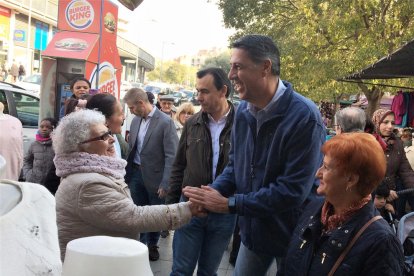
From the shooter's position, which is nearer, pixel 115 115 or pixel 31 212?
pixel 31 212

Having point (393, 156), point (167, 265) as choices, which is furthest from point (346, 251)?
point (393, 156)

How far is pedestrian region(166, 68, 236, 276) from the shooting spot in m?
3.46

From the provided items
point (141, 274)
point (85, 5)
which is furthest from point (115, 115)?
point (85, 5)

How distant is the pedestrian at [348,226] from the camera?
181 centimetres

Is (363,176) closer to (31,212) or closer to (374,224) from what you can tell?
(374,224)

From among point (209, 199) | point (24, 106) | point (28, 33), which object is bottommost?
point (209, 199)

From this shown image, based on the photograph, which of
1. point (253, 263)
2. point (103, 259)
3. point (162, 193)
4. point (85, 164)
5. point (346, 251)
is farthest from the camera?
point (162, 193)

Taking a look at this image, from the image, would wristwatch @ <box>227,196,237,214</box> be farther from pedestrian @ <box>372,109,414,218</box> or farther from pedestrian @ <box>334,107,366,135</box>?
pedestrian @ <box>372,109,414,218</box>

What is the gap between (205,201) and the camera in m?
2.65

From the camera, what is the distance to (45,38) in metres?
35.8

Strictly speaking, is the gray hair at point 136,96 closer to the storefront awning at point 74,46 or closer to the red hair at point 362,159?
the storefront awning at point 74,46

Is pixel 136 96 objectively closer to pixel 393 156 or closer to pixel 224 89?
pixel 224 89

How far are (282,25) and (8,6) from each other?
1821 centimetres

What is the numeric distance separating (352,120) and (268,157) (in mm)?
2095
